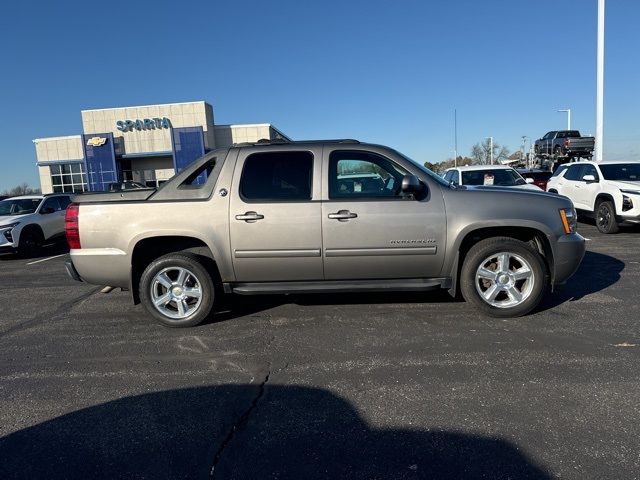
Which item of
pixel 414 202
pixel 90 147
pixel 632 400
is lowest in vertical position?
pixel 632 400

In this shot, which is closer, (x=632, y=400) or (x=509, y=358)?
(x=632, y=400)

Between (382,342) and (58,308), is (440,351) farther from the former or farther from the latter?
(58,308)

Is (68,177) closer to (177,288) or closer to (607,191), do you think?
(177,288)

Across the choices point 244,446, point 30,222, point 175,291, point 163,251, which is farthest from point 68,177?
point 244,446

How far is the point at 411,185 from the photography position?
4383mm

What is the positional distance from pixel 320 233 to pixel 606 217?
913cm

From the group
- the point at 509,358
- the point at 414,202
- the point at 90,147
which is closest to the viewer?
the point at 509,358

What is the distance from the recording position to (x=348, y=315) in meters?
4.95

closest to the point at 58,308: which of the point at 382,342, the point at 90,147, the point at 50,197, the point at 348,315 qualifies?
the point at 348,315

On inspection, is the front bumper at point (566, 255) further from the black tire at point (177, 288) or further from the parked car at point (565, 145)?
the parked car at point (565, 145)

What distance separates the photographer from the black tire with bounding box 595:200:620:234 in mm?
10320

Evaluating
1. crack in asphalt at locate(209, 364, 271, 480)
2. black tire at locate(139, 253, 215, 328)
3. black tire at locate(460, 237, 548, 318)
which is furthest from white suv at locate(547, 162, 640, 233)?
crack in asphalt at locate(209, 364, 271, 480)

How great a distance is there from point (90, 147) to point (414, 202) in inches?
1548

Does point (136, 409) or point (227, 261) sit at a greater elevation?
point (227, 261)
